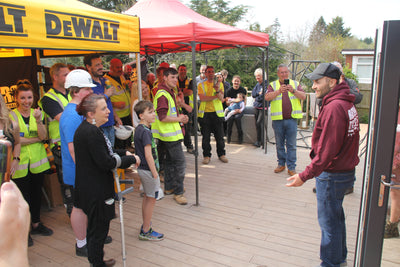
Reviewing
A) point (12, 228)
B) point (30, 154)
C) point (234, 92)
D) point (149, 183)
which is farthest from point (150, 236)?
point (234, 92)

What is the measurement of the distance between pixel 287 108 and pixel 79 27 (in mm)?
3414

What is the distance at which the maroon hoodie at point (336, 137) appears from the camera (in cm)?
227

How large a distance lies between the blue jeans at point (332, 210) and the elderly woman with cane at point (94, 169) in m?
1.72

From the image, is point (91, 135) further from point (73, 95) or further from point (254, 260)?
point (254, 260)

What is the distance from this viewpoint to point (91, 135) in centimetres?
225

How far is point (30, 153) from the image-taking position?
125 inches

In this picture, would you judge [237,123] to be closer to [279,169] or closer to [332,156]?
[279,169]

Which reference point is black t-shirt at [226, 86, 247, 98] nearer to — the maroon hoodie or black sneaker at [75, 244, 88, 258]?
the maroon hoodie

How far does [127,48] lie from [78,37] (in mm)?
717

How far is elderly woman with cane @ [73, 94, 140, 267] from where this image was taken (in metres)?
2.27

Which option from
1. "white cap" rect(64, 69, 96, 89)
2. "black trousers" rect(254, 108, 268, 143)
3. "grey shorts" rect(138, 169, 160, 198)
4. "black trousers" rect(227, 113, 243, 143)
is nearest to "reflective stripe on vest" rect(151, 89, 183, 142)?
"grey shorts" rect(138, 169, 160, 198)

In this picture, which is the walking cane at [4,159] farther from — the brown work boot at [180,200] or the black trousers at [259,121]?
the black trousers at [259,121]

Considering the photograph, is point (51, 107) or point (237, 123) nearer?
point (51, 107)

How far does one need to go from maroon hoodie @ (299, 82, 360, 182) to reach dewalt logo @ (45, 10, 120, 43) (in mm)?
2439
